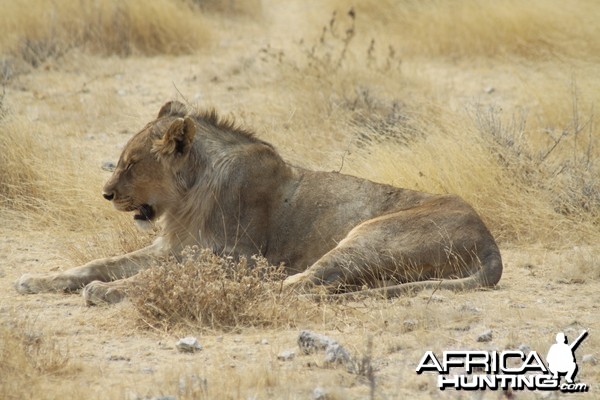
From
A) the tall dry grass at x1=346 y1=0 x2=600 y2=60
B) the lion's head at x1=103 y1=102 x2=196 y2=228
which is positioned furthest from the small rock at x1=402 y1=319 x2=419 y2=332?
the tall dry grass at x1=346 y1=0 x2=600 y2=60

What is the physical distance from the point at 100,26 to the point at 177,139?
30.1 feet

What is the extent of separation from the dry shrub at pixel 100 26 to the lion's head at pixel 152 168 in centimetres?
864

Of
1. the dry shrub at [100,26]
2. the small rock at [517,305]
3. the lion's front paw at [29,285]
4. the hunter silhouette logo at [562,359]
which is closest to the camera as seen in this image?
the hunter silhouette logo at [562,359]

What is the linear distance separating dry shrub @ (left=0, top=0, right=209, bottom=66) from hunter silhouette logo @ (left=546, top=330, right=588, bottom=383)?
1159 centimetres

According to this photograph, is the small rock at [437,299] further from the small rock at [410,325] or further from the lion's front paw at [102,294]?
the lion's front paw at [102,294]

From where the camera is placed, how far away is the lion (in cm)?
759

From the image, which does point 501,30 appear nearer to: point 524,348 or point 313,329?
point 313,329

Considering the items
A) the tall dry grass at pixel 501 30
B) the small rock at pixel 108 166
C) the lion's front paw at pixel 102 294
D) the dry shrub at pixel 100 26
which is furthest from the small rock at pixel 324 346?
the dry shrub at pixel 100 26

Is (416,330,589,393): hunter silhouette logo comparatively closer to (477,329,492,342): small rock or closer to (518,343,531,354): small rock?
→ (518,343,531,354): small rock

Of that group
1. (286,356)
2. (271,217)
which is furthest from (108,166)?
(286,356)

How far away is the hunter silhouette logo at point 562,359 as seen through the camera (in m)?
5.80

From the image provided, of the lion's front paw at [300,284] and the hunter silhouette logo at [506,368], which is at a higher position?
the hunter silhouette logo at [506,368]

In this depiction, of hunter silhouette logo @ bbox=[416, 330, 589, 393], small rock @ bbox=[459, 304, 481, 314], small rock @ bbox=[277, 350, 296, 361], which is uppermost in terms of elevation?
hunter silhouette logo @ bbox=[416, 330, 589, 393]

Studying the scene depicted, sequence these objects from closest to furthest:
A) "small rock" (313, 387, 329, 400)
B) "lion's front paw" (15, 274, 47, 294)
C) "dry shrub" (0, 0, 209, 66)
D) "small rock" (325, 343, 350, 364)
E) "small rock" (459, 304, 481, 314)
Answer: "small rock" (313, 387, 329, 400) → "small rock" (325, 343, 350, 364) → "small rock" (459, 304, 481, 314) → "lion's front paw" (15, 274, 47, 294) → "dry shrub" (0, 0, 209, 66)
